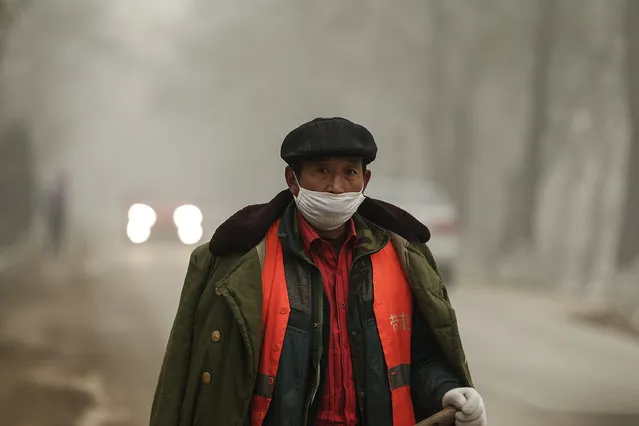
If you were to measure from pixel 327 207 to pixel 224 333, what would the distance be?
0.46 meters

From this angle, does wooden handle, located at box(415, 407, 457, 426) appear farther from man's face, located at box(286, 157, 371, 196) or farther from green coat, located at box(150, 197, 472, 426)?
man's face, located at box(286, 157, 371, 196)

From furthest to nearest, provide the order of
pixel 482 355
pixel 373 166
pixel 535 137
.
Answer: pixel 373 166
pixel 535 137
pixel 482 355

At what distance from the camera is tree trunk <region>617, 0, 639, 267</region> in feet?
39.4

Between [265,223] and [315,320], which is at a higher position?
[265,223]

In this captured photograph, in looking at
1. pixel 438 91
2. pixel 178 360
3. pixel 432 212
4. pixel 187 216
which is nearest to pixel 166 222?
pixel 187 216

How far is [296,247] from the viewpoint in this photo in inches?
104

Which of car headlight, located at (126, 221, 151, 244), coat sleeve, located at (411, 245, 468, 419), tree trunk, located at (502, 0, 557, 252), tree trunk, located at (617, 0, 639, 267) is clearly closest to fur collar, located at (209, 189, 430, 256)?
coat sleeve, located at (411, 245, 468, 419)

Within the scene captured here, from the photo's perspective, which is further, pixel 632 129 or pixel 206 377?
pixel 632 129

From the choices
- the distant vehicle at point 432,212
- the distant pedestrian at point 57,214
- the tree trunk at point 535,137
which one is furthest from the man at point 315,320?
the tree trunk at point 535,137

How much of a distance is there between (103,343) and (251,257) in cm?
598

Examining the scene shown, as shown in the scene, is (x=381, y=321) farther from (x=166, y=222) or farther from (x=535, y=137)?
(x=535, y=137)

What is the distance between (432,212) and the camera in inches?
434

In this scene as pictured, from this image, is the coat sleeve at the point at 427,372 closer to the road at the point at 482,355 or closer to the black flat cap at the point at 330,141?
the black flat cap at the point at 330,141

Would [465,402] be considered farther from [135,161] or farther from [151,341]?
[135,161]
